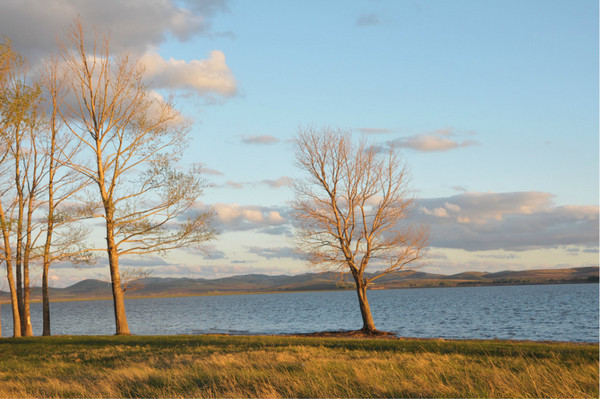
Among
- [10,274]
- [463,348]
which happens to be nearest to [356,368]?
[463,348]

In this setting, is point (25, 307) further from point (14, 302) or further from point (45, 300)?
point (45, 300)

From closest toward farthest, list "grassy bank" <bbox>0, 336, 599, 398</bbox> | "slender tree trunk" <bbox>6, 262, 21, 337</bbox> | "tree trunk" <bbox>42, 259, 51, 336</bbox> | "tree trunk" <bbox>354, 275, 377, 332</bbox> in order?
"grassy bank" <bbox>0, 336, 599, 398</bbox>
"tree trunk" <bbox>42, 259, 51, 336</bbox>
"slender tree trunk" <bbox>6, 262, 21, 337</bbox>
"tree trunk" <bbox>354, 275, 377, 332</bbox>

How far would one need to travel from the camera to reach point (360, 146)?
102 feet

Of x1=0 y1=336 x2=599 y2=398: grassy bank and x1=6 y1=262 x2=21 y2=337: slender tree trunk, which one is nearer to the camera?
x1=0 y1=336 x2=599 y2=398: grassy bank

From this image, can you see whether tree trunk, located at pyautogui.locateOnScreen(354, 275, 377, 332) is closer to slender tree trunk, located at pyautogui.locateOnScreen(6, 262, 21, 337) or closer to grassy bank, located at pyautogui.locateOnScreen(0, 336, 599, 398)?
grassy bank, located at pyautogui.locateOnScreen(0, 336, 599, 398)

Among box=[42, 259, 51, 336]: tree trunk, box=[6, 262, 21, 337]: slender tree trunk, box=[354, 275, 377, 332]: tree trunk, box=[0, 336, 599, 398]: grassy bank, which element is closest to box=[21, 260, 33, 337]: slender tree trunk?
box=[6, 262, 21, 337]: slender tree trunk

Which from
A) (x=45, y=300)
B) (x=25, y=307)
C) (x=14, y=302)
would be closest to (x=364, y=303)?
(x=45, y=300)

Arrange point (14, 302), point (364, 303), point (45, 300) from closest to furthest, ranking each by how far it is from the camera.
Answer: point (14, 302) → point (45, 300) → point (364, 303)

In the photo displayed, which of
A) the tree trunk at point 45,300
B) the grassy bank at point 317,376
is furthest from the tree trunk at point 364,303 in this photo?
the tree trunk at point 45,300

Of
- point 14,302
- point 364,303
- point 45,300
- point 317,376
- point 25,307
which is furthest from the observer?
point 364,303

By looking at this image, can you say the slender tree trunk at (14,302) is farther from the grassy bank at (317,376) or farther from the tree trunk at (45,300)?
the grassy bank at (317,376)

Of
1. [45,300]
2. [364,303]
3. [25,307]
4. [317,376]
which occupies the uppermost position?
[45,300]

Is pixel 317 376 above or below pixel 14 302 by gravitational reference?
below

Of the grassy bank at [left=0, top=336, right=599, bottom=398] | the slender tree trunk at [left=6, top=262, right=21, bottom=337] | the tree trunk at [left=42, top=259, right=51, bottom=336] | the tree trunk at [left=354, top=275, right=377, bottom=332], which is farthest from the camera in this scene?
the tree trunk at [left=354, top=275, right=377, bottom=332]
